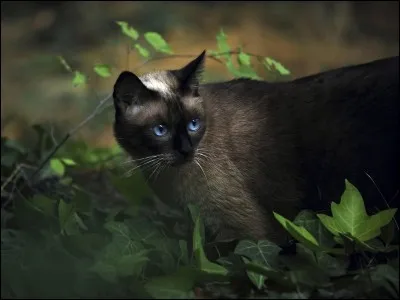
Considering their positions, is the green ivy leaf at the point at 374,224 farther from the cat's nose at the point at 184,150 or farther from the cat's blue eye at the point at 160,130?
the cat's blue eye at the point at 160,130

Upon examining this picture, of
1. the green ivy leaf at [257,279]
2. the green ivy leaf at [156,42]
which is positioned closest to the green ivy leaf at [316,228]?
the green ivy leaf at [257,279]

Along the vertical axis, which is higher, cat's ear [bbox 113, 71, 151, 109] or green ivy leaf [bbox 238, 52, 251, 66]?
green ivy leaf [bbox 238, 52, 251, 66]

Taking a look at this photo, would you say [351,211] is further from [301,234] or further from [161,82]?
[161,82]

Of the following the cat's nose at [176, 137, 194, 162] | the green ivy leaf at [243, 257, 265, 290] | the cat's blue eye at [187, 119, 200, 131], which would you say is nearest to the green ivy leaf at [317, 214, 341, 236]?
the green ivy leaf at [243, 257, 265, 290]

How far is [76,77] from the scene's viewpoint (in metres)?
3.78

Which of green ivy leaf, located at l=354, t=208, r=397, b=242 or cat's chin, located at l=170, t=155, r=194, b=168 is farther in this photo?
cat's chin, located at l=170, t=155, r=194, b=168

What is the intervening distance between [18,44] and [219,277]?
5416 millimetres

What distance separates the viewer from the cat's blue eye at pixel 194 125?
3479 millimetres

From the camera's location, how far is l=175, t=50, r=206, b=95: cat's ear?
3508 millimetres

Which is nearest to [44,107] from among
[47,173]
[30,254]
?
[47,173]

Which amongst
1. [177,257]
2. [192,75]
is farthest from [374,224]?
[192,75]

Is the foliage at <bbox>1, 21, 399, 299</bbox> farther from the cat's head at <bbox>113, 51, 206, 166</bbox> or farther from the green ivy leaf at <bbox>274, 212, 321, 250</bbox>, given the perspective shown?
the cat's head at <bbox>113, 51, 206, 166</bbox>

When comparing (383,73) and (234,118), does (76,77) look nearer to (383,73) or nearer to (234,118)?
(234,118)

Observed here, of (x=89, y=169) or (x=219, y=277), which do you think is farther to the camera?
(x=89, y=169)
